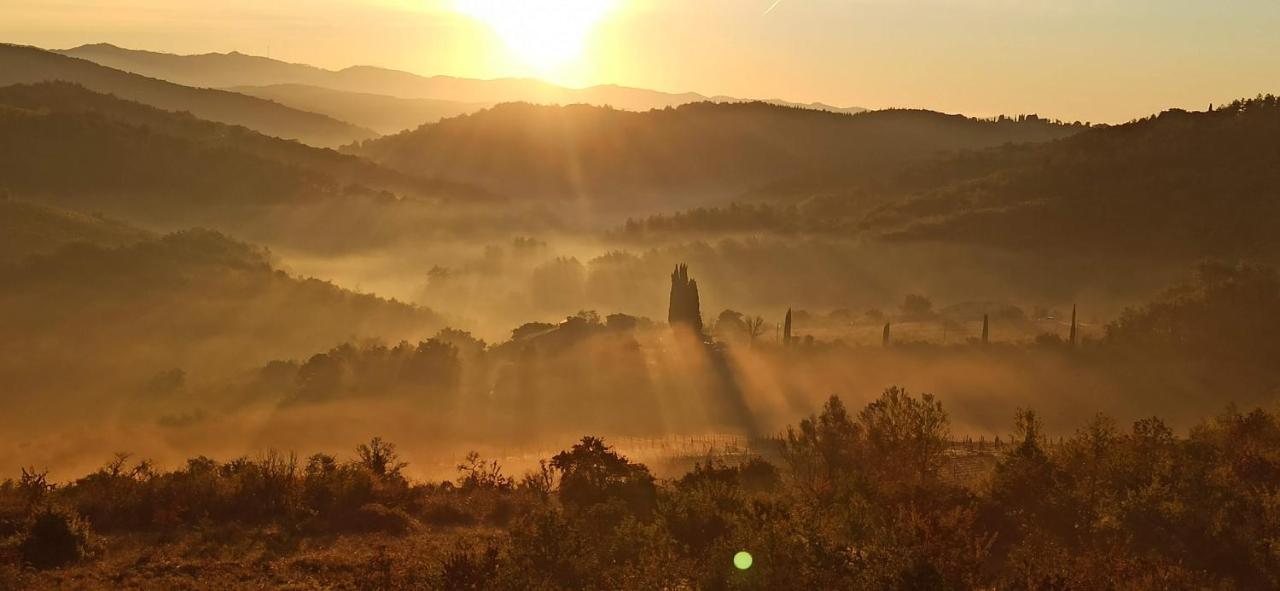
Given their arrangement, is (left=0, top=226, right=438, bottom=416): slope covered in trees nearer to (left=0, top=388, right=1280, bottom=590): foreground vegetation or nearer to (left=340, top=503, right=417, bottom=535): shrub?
(left=0, top=388, right=1280, bottom=590): foreground vegetation

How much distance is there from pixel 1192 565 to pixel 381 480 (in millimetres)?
22127

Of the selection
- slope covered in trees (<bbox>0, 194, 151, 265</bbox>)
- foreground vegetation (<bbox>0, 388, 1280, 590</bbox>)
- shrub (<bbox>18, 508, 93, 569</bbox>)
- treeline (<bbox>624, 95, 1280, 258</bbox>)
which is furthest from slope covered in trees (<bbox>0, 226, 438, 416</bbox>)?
treeline (<bbox>624, 95, 1280, 258</bbox>)

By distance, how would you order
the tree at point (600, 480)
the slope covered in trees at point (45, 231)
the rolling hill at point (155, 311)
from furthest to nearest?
1. the slope covered in trees at point (45, 231)
2. the rolling hill at point (155, 311)
3. the tree at point (600, 480)

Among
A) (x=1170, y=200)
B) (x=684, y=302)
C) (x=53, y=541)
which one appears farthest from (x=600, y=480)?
(x=1170, y=200)

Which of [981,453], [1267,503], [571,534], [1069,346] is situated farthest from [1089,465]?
[1069,346]

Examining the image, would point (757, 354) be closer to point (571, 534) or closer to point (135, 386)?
point (135, 386)

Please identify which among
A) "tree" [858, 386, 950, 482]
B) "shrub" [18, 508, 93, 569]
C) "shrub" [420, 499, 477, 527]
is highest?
"tree" [858, 386, 950, 482]

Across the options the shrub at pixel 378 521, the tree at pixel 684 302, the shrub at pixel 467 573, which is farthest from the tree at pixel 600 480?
the tree at pixel 684 302

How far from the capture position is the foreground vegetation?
20.7m

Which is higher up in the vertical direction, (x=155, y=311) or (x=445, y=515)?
(x=155, y=311)

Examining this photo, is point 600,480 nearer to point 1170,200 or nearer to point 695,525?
point 695,525

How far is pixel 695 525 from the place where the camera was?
25766mm

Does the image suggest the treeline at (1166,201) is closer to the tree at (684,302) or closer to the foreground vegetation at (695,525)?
the tree at (684,302)

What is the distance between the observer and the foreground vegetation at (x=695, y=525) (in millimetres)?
20672
